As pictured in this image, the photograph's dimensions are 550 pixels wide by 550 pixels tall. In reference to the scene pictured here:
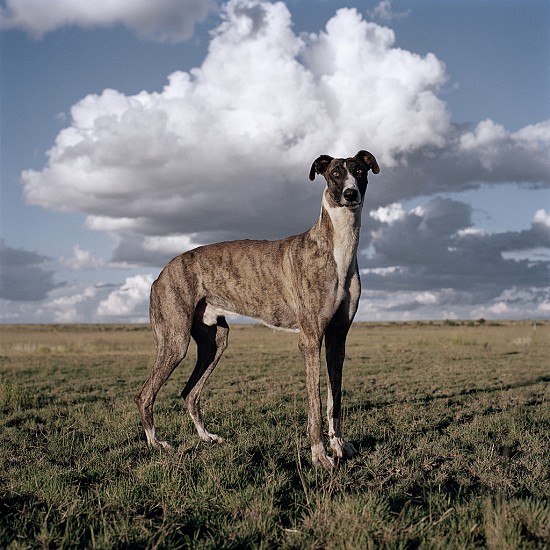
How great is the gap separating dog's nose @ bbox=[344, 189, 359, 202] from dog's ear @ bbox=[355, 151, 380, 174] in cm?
94

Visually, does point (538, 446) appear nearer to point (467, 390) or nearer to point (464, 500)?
point (464, 500)

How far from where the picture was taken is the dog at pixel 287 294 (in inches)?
254

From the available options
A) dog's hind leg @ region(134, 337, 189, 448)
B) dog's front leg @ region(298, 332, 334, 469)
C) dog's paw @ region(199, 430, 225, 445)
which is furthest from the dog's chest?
dog's paw @ region(199, 430, 225, 445)

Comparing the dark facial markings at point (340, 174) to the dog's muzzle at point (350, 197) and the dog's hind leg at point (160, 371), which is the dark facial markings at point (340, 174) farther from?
the dog's hind leg at point (160, 371)

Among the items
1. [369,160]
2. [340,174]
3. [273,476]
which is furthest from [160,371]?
[369,160]

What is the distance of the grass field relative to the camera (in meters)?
3.99

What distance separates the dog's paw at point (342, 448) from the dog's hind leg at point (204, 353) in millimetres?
2146

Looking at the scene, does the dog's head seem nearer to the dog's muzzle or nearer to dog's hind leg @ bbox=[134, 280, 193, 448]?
the dog's muzzle

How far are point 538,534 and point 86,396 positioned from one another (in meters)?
10.8

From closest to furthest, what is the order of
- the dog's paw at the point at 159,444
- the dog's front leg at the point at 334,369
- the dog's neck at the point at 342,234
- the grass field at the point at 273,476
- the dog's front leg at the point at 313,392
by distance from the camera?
the grass field at the point at 273,476 → the dog's front leg at the point at 313,392 → the dog's neck at the point at 342,234 → the dog's front leg at the point at 334,369 → the dog's paw at the point at 159,444

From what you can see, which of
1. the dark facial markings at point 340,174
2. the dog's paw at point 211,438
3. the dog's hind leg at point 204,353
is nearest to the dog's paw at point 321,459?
the dog's paw at point 211,438

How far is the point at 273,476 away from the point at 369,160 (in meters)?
3.98

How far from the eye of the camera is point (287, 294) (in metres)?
7.07

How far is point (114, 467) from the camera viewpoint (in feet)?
19.4
